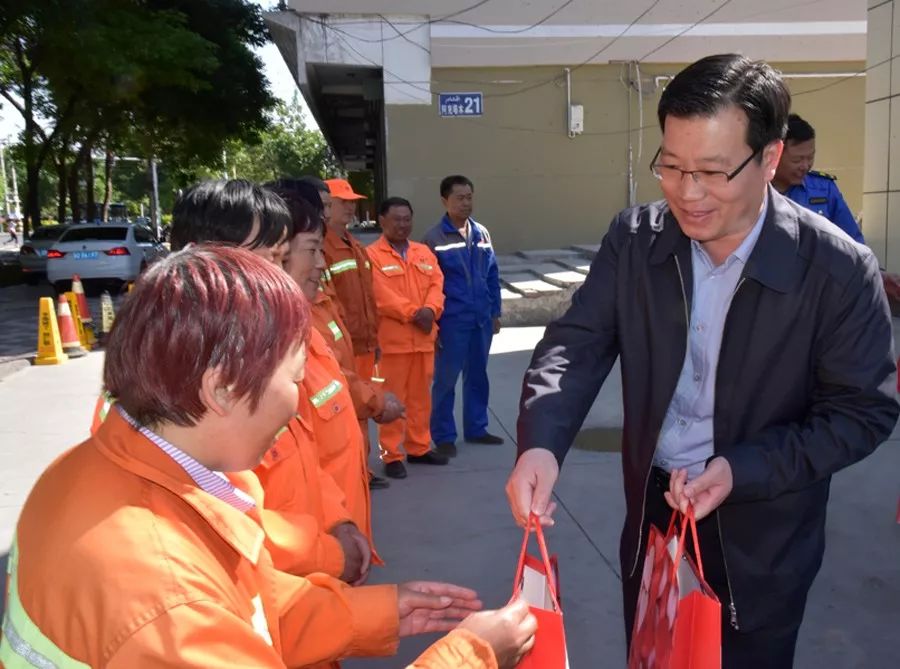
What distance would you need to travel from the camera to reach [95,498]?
1.12 metres

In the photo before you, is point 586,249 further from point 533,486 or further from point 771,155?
point 533,486

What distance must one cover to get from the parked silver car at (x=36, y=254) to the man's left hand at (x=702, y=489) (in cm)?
2099

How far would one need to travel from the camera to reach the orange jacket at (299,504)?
184 cm

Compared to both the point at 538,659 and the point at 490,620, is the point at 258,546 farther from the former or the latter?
the point at 538,659

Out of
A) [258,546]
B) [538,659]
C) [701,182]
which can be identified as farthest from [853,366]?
[258,546]

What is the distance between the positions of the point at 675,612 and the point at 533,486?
378 millimetres

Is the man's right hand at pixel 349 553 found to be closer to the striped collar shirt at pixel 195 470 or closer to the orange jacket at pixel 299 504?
the orange jacket at pixel 299 504

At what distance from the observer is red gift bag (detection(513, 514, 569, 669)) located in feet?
5.12

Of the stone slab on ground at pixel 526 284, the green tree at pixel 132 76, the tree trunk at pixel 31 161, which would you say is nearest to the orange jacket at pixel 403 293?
the stone slab on ground at pixel 526 284

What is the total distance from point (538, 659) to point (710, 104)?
3.86ft

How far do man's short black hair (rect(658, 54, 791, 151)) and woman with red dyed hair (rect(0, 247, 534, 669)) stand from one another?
1.00m

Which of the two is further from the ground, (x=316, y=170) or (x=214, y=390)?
(x=316, y=170)

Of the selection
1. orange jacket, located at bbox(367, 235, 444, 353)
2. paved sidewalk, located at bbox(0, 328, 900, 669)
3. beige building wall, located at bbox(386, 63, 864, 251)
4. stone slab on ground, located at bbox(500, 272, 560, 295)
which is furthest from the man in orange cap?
beige building wall, located at bbox(386, 63, 864, 251)

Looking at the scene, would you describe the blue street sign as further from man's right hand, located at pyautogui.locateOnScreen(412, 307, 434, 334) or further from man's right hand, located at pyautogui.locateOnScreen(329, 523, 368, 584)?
man's right hand, located at pyautogui.locateOnScreen(329, 523, 368, 584)
